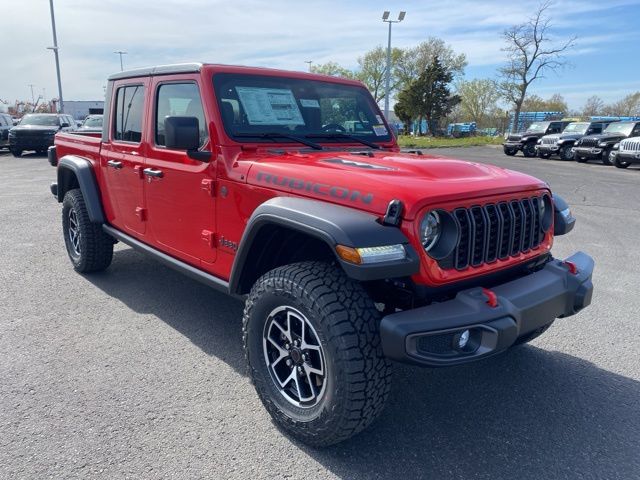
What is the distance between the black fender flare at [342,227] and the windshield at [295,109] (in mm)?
852

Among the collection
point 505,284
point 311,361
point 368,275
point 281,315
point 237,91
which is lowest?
point 311,361

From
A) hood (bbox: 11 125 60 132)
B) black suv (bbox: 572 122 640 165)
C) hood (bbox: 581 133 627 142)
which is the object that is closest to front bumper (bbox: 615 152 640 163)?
black suv (bbox: 572 122 640 165)

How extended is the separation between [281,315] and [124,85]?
2.81 meters

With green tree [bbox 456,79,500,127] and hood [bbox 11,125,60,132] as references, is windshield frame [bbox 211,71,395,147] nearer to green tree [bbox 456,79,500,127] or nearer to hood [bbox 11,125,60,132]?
hood [bbox 11,125,60,132]

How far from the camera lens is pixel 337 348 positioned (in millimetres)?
2254

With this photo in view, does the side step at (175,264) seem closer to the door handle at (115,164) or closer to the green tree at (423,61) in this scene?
the door handle at (115,164)

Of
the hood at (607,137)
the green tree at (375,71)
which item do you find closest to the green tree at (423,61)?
the green tree at (375,71)

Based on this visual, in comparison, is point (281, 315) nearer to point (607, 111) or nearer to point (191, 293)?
point (191, 293)

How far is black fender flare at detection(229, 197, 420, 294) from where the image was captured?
2189 mm

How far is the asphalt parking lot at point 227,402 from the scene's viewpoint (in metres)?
2.42

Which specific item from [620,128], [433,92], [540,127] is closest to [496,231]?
[620,128]

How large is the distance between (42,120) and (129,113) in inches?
719

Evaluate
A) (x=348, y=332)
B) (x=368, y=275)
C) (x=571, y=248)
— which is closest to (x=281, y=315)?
(x=348, y=332)

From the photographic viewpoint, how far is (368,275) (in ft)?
7.10
